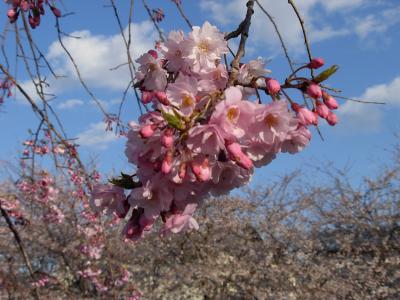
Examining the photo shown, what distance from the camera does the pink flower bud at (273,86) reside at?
1022 millimetres

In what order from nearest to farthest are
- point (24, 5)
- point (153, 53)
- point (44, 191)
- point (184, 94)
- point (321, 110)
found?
point (184, 94), point (321, 110), point (153, 53), point (24, 5), point (44, 191)

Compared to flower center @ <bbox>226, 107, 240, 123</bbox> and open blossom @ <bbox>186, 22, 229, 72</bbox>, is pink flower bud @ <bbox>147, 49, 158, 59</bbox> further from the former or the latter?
flower center @ <bbox>226, 107, 240, 123</bbox>

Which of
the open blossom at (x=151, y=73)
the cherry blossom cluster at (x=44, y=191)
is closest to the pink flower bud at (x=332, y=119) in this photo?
the open blossom at (x=151, y=73)

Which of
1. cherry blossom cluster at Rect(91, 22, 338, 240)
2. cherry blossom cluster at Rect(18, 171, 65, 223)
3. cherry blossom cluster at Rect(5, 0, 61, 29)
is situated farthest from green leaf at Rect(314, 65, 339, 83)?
cherry blossom cluster at Rect(18, 171, 65, 223)

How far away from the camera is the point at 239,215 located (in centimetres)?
1091

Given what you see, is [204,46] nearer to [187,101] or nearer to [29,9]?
[187,101]

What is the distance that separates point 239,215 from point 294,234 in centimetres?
147

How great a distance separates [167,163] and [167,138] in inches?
1.8

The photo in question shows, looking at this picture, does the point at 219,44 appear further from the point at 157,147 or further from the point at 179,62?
the point at 157,147

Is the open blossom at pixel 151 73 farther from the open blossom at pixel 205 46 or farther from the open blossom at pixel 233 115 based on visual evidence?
the open blossom at pixel 233 115

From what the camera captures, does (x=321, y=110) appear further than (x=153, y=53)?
No

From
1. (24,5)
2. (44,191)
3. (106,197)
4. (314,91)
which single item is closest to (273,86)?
(314,91)

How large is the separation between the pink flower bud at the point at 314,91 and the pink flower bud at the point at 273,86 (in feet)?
0.21

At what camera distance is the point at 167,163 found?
0.89 metres
